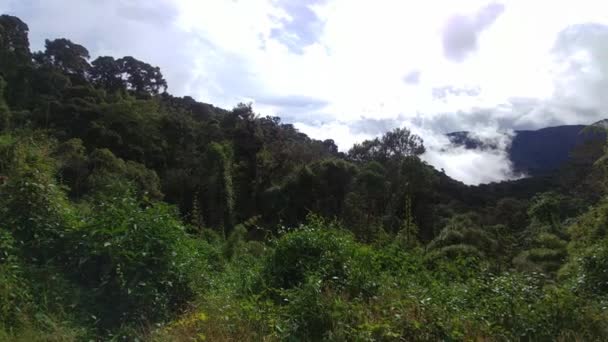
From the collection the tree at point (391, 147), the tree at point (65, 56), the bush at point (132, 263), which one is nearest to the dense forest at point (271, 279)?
the bush at point (132, 263)

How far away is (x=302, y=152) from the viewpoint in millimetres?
29422

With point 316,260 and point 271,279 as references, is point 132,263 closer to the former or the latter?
point 271,279

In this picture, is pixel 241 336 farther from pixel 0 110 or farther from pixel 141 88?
pixel 141 88

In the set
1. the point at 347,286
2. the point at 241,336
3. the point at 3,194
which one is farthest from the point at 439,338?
the point at 3,194

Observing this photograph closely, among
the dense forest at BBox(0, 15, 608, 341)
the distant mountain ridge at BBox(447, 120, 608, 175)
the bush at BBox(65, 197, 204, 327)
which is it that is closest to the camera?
the dense forest at BBox(0, 15, 608, 341)

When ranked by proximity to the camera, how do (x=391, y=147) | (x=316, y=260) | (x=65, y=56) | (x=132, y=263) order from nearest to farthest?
(x=132, y=263) → (x=316, y=260) → (x=391, y=147) → (x=65, y=56)

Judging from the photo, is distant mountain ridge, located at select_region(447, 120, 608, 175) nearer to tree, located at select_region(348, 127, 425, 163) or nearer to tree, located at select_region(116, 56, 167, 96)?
tree, located at select_region(348, 127, 425, 163)

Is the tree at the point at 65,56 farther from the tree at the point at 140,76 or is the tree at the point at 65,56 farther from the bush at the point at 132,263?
the bush at the point at 132,263

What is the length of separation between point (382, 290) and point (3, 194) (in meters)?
3.95

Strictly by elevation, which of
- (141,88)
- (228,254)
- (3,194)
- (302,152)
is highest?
(141,88)

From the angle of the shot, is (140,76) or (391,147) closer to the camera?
(391,147)

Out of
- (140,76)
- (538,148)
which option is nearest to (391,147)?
(538,148)

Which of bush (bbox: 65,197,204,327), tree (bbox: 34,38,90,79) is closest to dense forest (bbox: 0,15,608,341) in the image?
bush (bbox: 65,197,204,327)

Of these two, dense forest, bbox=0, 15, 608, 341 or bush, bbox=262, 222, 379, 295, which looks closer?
dense forest, bbox=0, 15, 608, 341
